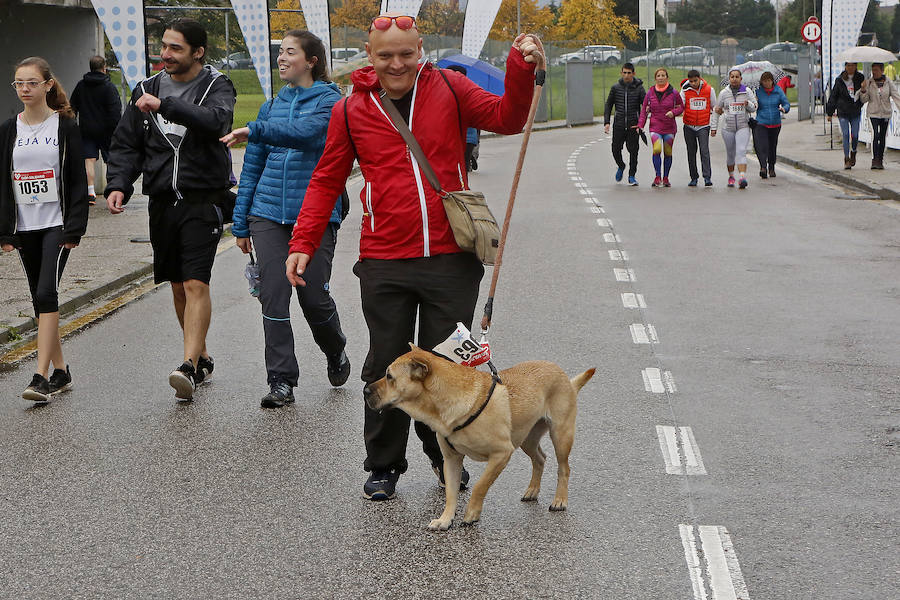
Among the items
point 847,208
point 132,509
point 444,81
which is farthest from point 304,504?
point 847,208

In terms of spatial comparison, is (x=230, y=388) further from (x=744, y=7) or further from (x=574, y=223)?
(x=744, y=7)

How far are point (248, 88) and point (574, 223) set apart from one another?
2564 centimetres

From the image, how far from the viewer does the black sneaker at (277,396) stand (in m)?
7.07

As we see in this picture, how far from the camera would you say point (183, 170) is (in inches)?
284

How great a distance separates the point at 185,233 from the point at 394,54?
2896 mm

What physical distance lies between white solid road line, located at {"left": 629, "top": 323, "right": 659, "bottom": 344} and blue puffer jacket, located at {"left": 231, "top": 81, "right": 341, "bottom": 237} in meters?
2.61

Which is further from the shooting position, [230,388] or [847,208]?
[847,208]

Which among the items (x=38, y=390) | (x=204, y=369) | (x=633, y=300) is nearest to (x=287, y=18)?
(x=633, y=300)

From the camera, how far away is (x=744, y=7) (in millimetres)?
117125

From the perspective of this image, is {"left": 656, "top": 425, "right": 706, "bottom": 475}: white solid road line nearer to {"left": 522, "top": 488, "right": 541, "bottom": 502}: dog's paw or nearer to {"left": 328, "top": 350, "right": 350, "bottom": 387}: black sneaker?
{"left": 522, "top": 488, "right": 541, "bottom": 502}: dog's paw

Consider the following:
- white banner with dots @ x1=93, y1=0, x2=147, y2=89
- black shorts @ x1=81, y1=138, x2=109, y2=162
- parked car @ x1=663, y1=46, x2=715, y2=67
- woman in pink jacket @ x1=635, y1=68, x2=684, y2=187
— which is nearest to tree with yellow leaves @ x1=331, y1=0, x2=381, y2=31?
parked car @ x1=663, y1=46, x2=715, y2=67

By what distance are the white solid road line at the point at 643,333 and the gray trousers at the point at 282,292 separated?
251 cm

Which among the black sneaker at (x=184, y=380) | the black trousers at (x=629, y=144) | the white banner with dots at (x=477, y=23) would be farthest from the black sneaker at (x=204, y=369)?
the white banner with dots at (x=477, y=23)

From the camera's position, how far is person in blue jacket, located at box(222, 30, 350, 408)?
6.71 metres
